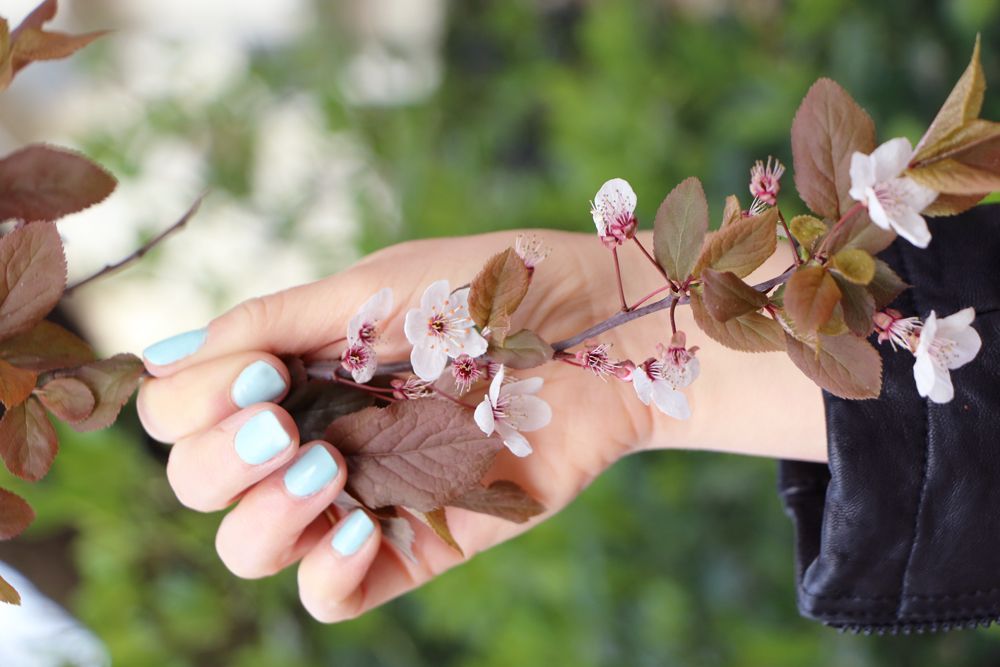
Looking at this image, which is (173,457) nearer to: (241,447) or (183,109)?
(241,447)

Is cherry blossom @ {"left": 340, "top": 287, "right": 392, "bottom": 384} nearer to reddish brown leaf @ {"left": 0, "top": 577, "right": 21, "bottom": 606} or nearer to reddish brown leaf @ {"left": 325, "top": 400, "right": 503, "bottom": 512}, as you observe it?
reddish brown leaf @ {"left": 325, "top": 400, "right": 503, "bottom": 512}

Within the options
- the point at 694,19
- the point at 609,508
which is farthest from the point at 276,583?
the point at 694,19

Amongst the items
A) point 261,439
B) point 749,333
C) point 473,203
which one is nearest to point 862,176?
point 749,333

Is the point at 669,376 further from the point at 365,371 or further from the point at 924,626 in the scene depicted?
the point at 924,626

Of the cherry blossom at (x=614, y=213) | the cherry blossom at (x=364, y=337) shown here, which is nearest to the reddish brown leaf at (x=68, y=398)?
the cherry blossom at (x=364, y=337)

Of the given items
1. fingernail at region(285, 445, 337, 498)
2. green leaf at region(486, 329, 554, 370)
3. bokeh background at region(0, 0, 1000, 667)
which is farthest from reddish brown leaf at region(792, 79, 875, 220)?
bokeh background at region(0, 0, 1000, 667)

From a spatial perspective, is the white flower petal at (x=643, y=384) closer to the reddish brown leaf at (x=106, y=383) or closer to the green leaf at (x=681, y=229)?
the green leaf at (x=681, y=229)
